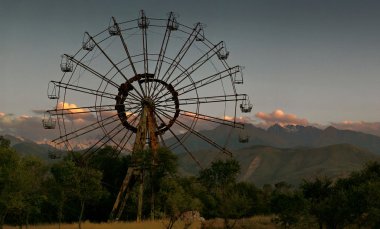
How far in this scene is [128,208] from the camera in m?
69.3

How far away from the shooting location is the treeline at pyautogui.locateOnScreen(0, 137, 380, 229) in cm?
4821

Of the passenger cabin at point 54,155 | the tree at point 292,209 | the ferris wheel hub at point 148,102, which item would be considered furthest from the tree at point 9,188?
the tree at point 292,209

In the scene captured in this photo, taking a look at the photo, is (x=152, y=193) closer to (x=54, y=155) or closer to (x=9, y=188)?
(x=54, y=155)

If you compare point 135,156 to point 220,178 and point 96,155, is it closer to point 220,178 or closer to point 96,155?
point 96,155

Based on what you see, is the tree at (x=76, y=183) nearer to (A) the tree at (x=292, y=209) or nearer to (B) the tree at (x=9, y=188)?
(B) the tree at (x=9, y=188)

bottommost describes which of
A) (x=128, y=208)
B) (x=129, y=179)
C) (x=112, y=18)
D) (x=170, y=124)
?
(x=128, y=208)

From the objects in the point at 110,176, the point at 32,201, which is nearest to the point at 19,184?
the point at 32,201

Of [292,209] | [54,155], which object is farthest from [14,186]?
[292,209]

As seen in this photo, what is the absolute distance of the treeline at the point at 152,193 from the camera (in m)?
48.2

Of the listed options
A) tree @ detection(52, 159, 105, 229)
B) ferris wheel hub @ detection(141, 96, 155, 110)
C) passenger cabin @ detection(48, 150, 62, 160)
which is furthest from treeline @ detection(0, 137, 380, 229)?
ferris wheel hub @ detection(141, 96, 155, 110)

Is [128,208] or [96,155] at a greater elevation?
[96,155]

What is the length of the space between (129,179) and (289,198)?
19900mm

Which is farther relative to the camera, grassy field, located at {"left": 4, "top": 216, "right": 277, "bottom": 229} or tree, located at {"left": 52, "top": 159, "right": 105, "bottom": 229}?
tree, located at {"left": 52, "top": 159, "right": 105, "bottom": 229}

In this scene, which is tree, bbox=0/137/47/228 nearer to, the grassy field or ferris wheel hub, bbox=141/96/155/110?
the grassy field
